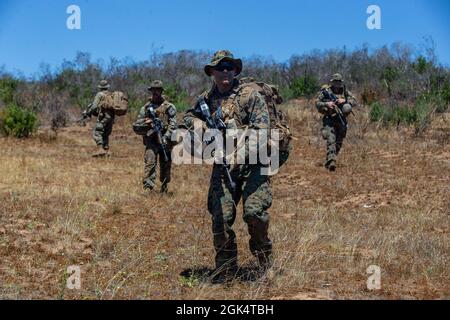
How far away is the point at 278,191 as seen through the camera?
35.2 ft

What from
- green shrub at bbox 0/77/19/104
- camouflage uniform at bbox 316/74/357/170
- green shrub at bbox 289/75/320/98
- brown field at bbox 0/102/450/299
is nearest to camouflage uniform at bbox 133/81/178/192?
brown field at bbox 0/102/450/299

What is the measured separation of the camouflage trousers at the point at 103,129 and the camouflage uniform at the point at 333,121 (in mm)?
5030

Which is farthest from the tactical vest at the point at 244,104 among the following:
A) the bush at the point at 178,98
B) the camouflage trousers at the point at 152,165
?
the bush at the point at 178,98

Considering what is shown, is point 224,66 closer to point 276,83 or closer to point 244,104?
point 244,104

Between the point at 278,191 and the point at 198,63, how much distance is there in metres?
28.4

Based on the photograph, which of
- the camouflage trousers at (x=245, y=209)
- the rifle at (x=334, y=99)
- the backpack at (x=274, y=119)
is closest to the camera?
the camouflage trousers at (x=245, y=209)

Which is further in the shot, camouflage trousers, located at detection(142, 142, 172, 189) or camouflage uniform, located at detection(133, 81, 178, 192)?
camouflage trousers, located at detection(142, 142, 172, 189)

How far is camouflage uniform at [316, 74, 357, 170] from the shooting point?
12.3 metres

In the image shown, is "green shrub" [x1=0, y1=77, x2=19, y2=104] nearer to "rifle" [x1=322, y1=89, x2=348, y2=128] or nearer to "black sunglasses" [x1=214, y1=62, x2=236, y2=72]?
"rifle" [x1=322, y1=89, x2=348, y2=128]

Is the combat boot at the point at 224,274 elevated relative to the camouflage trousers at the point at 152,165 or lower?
lower

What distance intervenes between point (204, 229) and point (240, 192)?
219 centimetres

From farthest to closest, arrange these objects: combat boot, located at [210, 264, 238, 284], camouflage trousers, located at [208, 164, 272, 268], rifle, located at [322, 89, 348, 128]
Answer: rifle, located at [322, 89, 348, 128] < combat boot, located at [210, 264, 238, 284] < camouflage trousers, located at [208, 164, 272, 268]

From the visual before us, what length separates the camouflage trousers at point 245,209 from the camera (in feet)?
16.1

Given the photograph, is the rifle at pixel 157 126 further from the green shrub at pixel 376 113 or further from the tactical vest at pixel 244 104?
the green shrub at pixel 376 113
